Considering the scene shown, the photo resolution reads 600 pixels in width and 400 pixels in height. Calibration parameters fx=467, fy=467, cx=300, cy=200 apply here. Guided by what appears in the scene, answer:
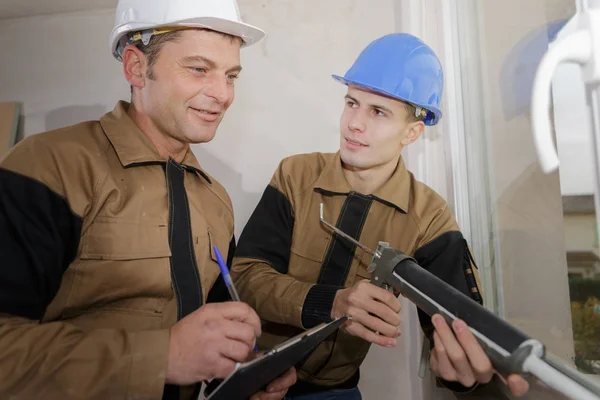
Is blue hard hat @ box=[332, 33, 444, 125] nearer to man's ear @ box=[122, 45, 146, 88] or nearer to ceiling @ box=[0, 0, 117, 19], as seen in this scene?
man's ear @ box=[122, 45, 146, 88]

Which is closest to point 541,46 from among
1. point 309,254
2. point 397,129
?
point 397,129

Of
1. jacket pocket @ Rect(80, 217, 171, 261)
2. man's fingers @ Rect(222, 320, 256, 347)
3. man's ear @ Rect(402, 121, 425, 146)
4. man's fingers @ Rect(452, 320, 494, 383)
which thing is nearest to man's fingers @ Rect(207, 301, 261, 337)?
man's fingers @ Rect(222, 320, 256, 347)

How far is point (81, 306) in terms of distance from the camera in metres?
0.85

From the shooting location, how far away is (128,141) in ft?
3.08

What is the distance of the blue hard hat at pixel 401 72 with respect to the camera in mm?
1140

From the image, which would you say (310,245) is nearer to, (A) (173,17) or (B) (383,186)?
(B) (383,186)

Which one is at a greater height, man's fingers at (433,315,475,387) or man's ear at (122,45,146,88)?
man's ear at (122,45,146,88)

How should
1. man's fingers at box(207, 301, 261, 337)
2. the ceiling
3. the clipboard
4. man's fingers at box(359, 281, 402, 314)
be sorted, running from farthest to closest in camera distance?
the ceiling
man's fingers at box(359, 281, 402, 314)
man's fingers at box(207, 301, 261, 337)
the clipboard

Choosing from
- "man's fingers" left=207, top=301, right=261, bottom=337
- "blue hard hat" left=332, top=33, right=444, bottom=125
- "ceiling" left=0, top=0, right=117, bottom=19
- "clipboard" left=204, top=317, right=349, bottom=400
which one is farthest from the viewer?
"ceiling" left=0, top=0, right=117, bottom=19

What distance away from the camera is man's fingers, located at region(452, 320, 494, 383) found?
657 mm

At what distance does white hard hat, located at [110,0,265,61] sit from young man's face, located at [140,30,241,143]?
26 millimetres

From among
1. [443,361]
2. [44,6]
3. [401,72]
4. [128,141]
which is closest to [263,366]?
[443,361]

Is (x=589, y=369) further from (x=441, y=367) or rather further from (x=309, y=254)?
(x=309, y=254)

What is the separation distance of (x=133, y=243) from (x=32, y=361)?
10.2 inches
